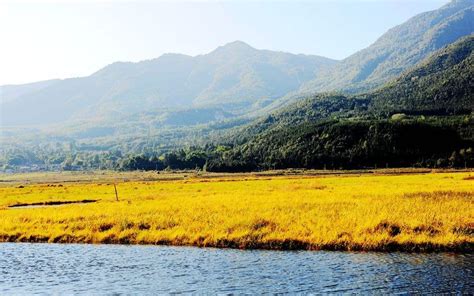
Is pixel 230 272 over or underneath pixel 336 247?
underneath

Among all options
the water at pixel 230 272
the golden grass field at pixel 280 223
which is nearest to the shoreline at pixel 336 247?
the golden grass field at pixel 280 223

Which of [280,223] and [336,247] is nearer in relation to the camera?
[336,247]

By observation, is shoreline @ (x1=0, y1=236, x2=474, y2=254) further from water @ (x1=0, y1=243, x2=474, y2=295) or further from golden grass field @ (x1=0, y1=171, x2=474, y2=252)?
water @ (x1=0, y1=243, x2=474, y2=295)

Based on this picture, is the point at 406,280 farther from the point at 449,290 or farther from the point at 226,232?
the point at 226,232

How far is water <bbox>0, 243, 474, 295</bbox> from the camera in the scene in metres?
30.0

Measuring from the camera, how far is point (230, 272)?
110 ft

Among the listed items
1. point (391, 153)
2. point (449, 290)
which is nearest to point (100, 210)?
point (449, 290)

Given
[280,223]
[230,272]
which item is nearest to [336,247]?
[280,223]

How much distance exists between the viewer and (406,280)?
30469 mm

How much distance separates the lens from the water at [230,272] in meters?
30.0

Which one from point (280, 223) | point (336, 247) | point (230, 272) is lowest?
point (230, 272)

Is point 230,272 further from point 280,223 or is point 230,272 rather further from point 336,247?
point 280,223

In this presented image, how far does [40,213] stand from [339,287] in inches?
1598

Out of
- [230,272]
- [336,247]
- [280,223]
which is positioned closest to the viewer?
[230,272]
